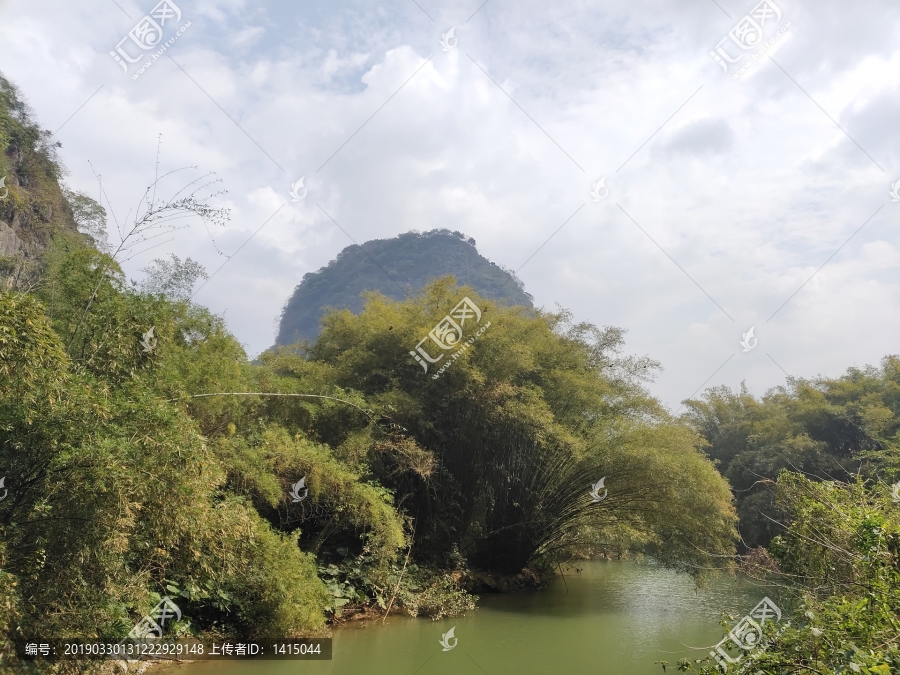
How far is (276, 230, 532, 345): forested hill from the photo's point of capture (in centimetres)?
4862

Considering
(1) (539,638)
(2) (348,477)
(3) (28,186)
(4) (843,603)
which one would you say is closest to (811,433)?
Answer: (1) (539,638)

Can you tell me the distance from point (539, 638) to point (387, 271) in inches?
2019

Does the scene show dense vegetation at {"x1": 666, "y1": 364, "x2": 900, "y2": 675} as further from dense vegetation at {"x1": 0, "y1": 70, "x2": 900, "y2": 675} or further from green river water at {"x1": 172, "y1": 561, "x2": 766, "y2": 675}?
green river water at {"x1": 172, "y1": 561, "x2": 766, "y2": 675}

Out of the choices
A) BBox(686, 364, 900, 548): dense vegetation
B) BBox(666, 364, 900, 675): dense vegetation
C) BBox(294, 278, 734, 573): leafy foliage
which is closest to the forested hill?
BBox(686, 364, 900, 548): dense vegetation

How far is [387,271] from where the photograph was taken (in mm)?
56688

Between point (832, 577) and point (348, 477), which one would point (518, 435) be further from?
point (832, 577)

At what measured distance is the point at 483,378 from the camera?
8180 millimetres

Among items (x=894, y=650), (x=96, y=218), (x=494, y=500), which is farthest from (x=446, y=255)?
(x=894, y=650)

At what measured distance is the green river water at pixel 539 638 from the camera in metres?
5.52

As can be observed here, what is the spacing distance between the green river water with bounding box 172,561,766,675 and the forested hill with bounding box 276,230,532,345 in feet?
116

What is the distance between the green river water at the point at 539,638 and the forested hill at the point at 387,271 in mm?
35415

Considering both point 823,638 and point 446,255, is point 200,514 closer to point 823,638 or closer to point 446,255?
point 823,638

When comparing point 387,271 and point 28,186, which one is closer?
point 28,186

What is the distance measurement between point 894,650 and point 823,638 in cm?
34
